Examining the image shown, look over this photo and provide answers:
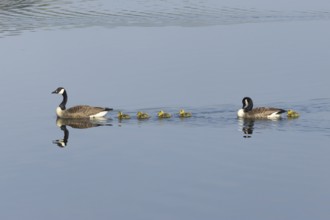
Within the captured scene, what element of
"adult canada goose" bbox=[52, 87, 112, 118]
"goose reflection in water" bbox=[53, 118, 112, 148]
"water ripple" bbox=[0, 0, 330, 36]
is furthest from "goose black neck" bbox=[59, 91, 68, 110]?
"water ripple" bbox=[0, 0, 330, 36]

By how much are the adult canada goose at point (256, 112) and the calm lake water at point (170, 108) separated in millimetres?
389

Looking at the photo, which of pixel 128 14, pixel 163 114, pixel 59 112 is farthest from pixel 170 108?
pixel 128 14

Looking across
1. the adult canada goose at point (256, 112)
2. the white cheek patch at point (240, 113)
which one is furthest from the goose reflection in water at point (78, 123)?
the adult canada goose at point (256, 112)

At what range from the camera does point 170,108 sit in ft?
146

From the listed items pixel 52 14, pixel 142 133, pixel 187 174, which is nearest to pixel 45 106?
pixel 142 133

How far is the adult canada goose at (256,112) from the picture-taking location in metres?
42.4

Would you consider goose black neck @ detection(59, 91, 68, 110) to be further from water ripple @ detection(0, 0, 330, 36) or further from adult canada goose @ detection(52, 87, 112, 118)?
water ripple @ detection(0, 0, 330, 36)

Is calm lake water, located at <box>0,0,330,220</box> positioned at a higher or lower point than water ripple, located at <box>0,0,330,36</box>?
lower

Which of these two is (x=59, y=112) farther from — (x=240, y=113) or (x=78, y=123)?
(x=240, y=113)

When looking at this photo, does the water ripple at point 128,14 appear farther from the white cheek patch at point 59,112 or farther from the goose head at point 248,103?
the goose head at point 248,103

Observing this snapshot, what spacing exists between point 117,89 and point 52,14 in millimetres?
29556

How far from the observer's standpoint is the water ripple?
7312 centimetres

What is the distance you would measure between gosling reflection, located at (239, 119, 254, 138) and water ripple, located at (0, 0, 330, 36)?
29.9 metres

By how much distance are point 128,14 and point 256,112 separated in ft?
117
